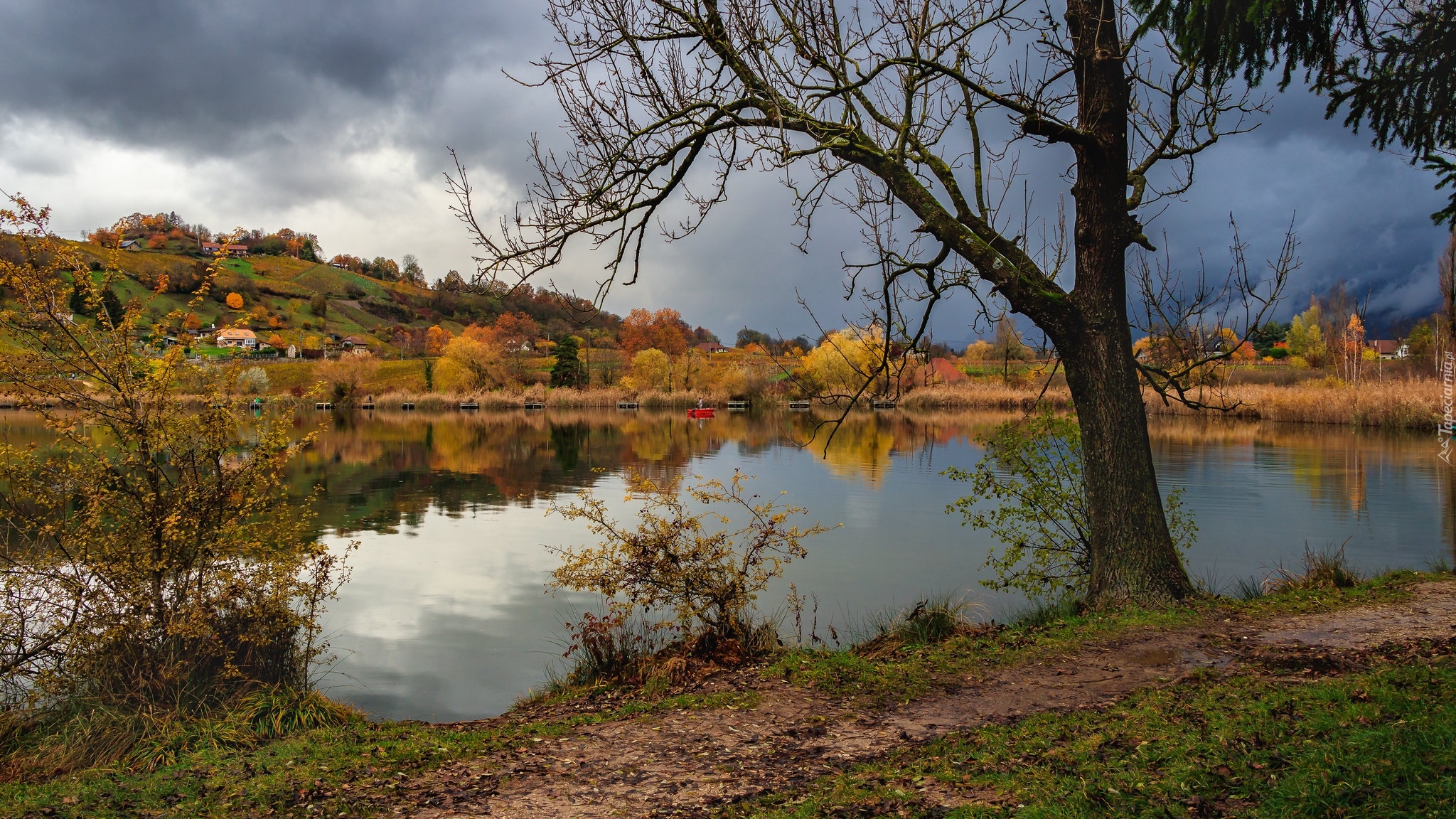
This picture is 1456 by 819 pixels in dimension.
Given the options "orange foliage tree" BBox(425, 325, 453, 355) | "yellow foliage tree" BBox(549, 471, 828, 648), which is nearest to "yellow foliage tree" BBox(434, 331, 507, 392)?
"orange foliage tree" BBox(425, 325, 453, 355)

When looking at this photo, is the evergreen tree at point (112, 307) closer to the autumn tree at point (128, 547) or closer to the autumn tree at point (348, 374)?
the autumn tree at point (128, 547)

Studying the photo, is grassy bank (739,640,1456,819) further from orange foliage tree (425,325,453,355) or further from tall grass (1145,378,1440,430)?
orange foliage tree (425,325,453,355)

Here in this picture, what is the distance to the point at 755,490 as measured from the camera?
24297 millimetres

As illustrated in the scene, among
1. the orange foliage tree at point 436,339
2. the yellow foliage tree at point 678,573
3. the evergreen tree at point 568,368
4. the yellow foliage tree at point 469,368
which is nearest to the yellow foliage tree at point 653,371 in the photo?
the evergreen tree at point 568,368

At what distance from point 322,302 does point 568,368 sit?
66643mm

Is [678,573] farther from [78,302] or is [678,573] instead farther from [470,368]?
[470,368]

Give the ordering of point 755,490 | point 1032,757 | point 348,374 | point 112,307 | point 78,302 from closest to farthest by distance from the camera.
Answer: point 1032,757, point 78,302, point 112,307, point 755,490, point 348,374

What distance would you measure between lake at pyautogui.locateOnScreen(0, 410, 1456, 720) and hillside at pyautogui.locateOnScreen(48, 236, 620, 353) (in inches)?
2611

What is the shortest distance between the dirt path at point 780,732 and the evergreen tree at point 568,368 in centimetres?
7401

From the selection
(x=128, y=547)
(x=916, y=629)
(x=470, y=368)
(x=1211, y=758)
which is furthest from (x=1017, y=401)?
(x=128, y=547)

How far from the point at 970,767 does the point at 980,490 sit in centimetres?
567

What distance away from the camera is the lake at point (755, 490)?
1085 cm

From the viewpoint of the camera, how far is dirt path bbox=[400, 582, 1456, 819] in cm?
527

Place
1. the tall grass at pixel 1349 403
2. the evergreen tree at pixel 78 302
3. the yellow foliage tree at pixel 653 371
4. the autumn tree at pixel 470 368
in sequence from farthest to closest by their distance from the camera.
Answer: the autumn tree at pixel 470 368, the yellow foliage tree at pixel 653 371, the tall grass at pixel 1349 403, the evergreen tree at pixel 78 302
